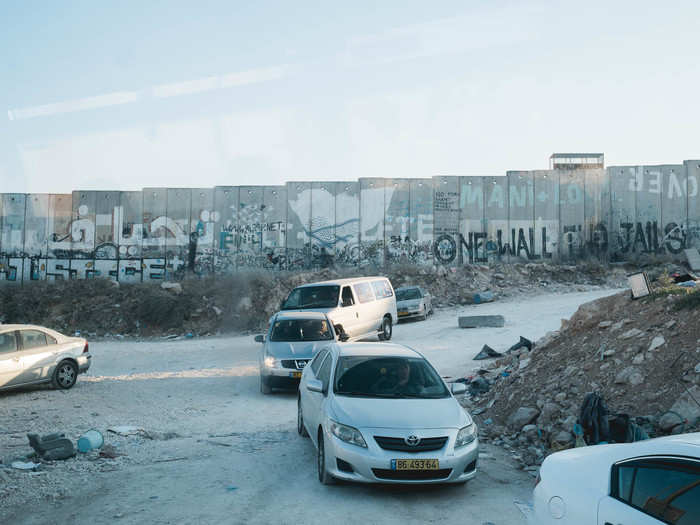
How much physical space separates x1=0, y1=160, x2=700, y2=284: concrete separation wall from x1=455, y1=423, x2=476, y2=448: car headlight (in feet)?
99.9

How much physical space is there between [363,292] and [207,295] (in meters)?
15.2

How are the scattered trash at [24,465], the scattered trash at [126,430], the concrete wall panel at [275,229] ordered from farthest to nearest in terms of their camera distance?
the concrete wall panel at [275,229]
the scattered trash at [126,430]
the scattered trash at [24,465]

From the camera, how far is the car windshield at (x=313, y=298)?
16.2 m

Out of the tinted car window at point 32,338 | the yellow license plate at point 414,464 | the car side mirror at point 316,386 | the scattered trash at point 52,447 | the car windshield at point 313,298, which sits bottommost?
the scattered trash at point 52,447

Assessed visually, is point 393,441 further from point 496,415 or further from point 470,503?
point 496,415

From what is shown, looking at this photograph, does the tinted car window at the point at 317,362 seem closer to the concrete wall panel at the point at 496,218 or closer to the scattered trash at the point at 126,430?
the scattered trash at the point at 126,430

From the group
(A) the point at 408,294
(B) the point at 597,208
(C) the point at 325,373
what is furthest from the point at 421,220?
(C) the point at 325,373

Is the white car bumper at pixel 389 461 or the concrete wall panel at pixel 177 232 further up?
the concrete wall panel at pixel 177 232

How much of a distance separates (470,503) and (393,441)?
928 millimetres

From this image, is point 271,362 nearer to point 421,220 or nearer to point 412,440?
point 412,440

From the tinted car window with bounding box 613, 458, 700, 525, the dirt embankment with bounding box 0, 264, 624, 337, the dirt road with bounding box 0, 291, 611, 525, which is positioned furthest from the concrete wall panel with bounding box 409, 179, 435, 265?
the tinted car window with bounding box 613, 458, 700, 525

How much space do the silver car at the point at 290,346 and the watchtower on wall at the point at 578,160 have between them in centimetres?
3575

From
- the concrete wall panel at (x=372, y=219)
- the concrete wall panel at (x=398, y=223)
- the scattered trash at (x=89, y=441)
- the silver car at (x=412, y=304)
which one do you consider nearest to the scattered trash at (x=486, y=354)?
the scattered trash at (x=89, y=441)

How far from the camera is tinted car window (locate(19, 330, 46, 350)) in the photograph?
11.4m
